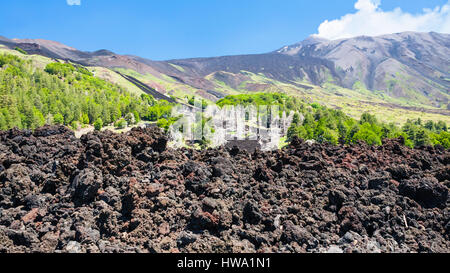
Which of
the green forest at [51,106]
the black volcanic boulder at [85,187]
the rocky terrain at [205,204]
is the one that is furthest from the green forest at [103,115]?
the black volcanic boulder at [85,187]

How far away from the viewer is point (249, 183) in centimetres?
1391

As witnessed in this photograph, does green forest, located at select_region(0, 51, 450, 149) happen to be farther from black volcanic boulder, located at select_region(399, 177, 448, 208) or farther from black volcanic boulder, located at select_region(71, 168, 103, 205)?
black volcanic boulder, located at select_region(71, 168, 103, 205)

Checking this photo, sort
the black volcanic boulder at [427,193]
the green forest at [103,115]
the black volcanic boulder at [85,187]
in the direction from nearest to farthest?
1. the black volcanic boulder at [85,187]
2. the black volcanic boulder at [427,193]
3. the green forest at [103,115]

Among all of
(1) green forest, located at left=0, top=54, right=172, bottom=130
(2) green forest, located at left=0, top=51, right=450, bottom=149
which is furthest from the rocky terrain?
(1) green forest, located at left=0, top=54, right=172, bottom=130

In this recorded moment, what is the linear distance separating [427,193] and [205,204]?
935cm

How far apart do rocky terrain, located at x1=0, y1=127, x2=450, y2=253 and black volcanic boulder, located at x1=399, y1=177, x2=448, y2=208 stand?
42 mm

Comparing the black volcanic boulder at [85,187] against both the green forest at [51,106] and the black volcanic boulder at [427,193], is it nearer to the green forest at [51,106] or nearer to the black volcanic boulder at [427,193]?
the black volcanic boulder at [427,193]

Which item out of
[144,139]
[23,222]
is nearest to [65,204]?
[23,222]

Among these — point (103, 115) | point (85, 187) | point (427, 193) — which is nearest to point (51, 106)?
point (103, 115)

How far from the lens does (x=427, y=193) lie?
12.7 meters

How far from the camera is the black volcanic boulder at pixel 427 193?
1264cm

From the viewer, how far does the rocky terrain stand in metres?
9.91

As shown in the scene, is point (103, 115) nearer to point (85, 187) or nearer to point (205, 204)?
point (85, 187)

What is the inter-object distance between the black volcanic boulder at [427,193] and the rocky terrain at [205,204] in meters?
0.04
